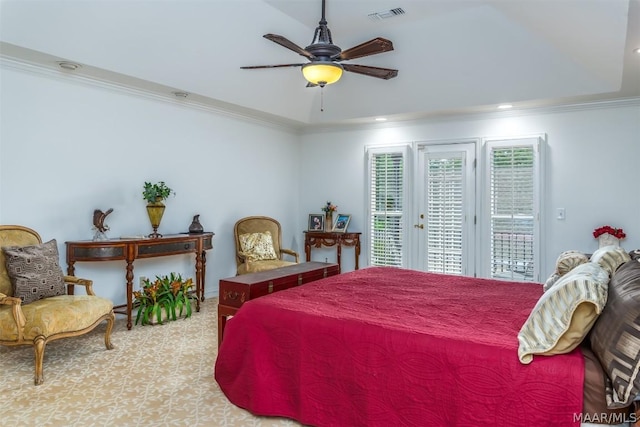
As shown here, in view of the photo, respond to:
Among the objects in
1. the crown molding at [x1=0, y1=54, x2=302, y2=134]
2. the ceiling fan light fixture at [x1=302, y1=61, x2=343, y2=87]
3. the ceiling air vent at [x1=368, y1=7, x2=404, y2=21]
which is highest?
the ceiling air vent at [x1=368, y1=7, x2=404, y2=21]

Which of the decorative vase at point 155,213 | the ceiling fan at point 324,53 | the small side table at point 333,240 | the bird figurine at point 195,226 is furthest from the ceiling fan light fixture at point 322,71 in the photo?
the small side table at point 333,240

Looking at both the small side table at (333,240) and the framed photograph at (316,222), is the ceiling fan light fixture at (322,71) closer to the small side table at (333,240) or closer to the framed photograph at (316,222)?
the small side table at (333,240)

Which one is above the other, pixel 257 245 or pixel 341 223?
pixel 341 223

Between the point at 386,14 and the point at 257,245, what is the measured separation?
10.6 feet

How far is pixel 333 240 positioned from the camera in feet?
21.6

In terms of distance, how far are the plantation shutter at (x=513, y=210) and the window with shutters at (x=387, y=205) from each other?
4.19 ft

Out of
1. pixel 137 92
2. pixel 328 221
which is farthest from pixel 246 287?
pixel 328 221

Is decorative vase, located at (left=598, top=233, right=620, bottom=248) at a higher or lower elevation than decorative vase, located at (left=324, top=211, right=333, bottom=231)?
lower

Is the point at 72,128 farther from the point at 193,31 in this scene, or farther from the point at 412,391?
the point at 412,391

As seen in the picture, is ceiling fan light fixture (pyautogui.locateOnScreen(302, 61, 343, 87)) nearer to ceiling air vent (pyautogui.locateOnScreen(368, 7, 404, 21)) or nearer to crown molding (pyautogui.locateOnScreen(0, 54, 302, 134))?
ceiling air vent (pyautogui.locateOnScreen(368, 7, 404, 21))

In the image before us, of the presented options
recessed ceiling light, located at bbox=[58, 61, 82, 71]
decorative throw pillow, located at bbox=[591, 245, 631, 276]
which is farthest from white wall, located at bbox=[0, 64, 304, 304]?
decorative throw pillow, located at bbox=[591, 245, 631, 276]

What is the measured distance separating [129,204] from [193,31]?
2008 mm

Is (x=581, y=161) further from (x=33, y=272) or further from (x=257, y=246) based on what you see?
(x=33, y=272)

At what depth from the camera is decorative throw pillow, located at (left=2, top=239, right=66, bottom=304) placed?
321cm
